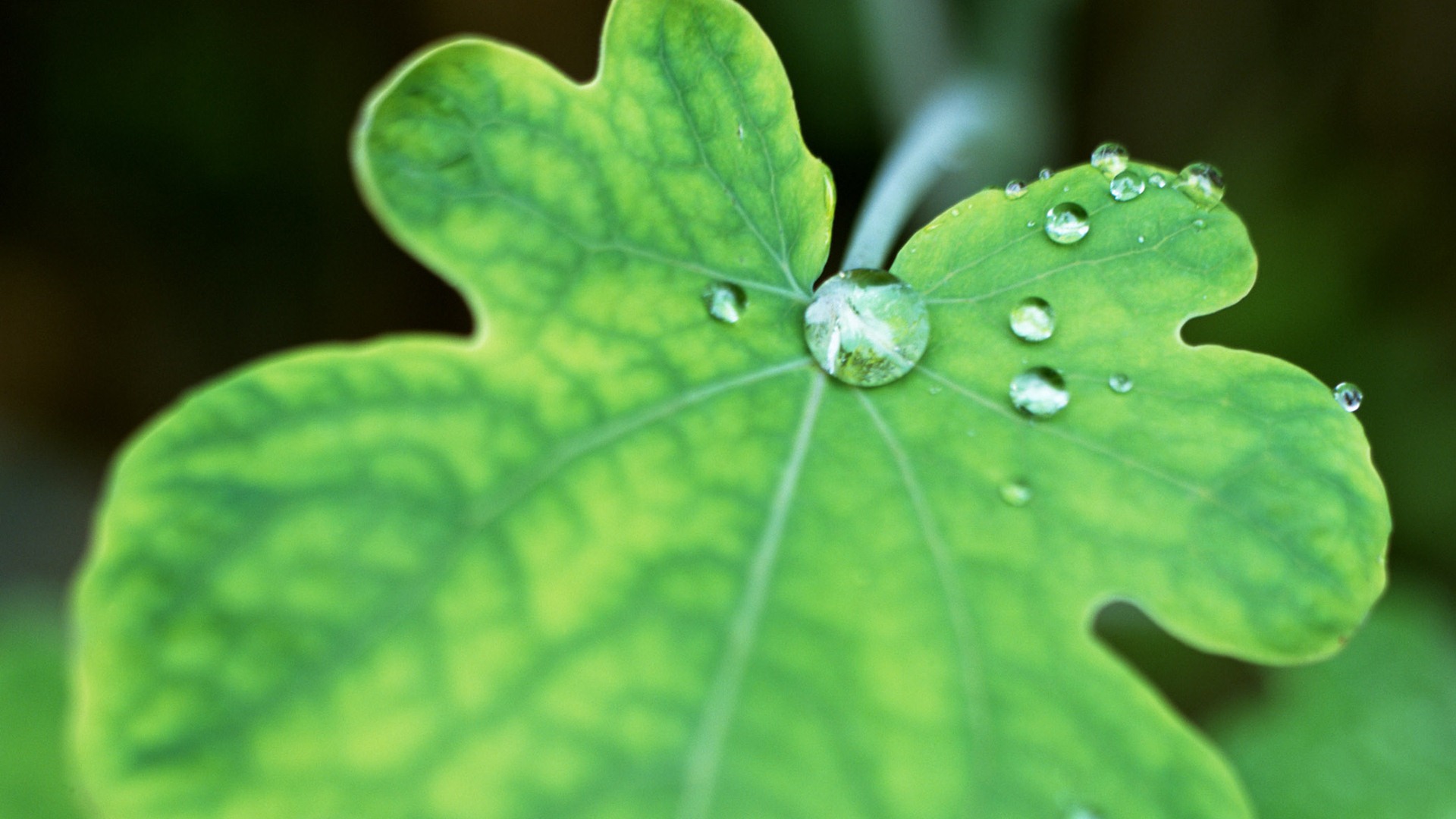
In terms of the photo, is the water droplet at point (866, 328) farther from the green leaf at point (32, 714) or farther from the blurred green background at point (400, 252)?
the green leaf at point (32, 714)

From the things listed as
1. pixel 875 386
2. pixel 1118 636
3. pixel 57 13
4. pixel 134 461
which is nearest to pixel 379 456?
pixel 134 461

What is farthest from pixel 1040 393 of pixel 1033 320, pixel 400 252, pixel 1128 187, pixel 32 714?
pixel 400 252

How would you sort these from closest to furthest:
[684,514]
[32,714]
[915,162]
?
[684,514] < [915,162] < [32,714]

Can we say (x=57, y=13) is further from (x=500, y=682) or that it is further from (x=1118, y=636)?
(x=1118, y=636)

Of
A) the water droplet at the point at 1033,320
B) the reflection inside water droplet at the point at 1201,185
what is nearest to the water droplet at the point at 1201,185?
the reflection inside water droplet at the point at 1201,185

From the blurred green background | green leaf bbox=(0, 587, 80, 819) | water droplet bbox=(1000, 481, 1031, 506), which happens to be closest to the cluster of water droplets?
water droplet bbox=(1000, 481, 1031, 506)

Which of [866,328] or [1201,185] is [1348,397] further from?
[866,328]

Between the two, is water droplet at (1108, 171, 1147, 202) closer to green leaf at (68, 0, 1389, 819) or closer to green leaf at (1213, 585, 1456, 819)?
green leaf at (68, 0, 1389, 819)
